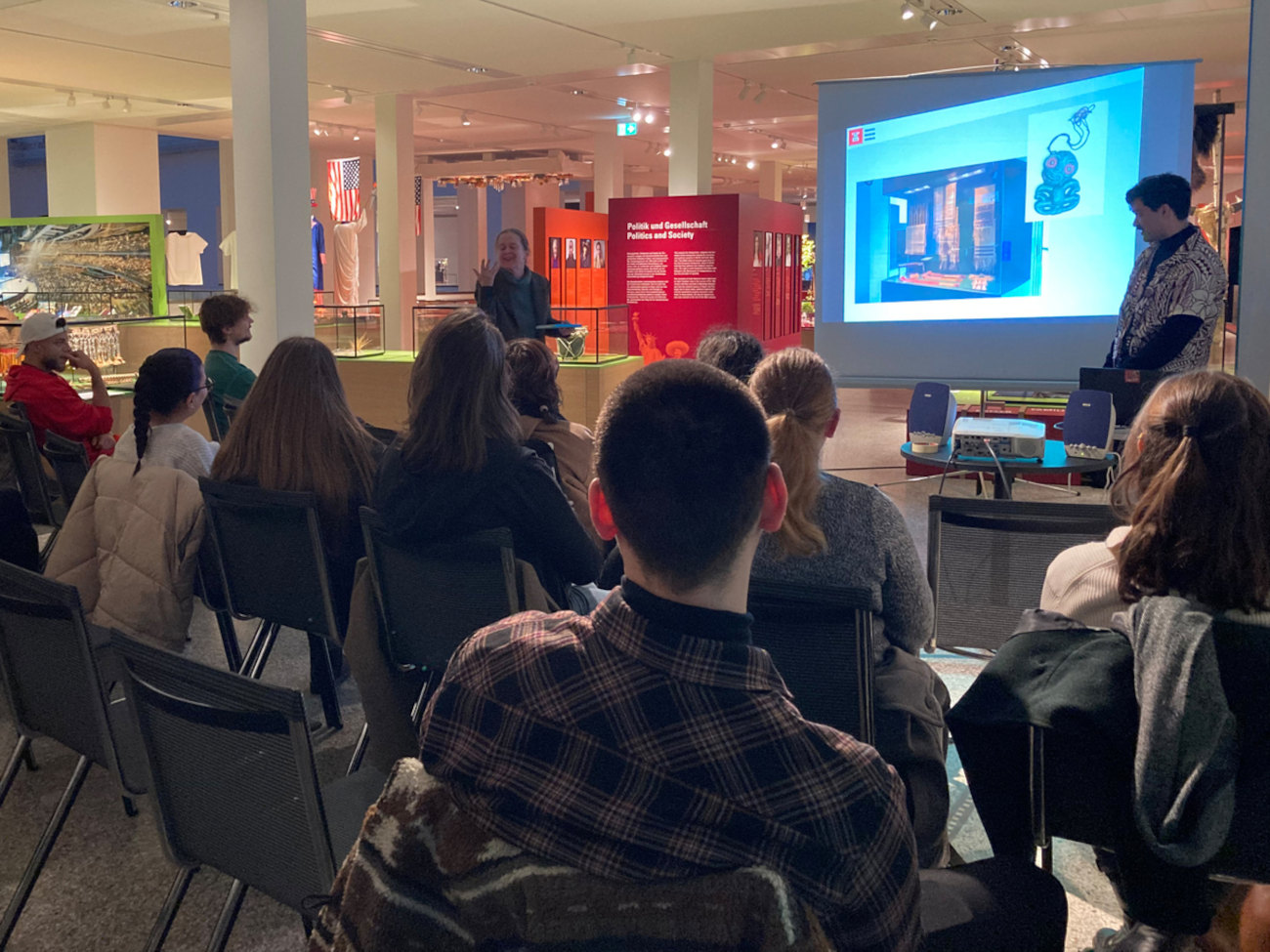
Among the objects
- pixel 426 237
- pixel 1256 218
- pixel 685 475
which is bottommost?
pixel 685 475

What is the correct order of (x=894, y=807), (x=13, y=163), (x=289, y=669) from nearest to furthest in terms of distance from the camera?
(x=894, y=807)
(x=289, y=669)
(x=13, y=163)

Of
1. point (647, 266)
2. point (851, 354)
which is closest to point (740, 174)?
point (647, 266)

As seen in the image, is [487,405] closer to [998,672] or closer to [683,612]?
[998,672]

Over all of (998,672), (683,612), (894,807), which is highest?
(683,612)

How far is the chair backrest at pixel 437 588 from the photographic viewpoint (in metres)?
2.37

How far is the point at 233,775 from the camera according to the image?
5.02ft

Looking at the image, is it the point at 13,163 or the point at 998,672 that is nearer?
the point at 998,672

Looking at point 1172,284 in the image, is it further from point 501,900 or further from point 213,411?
point 501,900

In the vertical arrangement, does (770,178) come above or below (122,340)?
above

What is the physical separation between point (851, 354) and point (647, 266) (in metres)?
4.25

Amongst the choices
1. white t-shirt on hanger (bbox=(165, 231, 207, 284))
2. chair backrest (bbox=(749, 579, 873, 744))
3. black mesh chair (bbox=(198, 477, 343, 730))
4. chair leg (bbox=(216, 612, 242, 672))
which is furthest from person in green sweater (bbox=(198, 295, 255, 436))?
white t-shirt on hanger (bbox=(165, 231, 207, 284))

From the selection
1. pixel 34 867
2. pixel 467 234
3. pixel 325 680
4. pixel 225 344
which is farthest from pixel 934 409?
pixel 467 234

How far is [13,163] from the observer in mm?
19625

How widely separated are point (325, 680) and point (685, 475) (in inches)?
102
